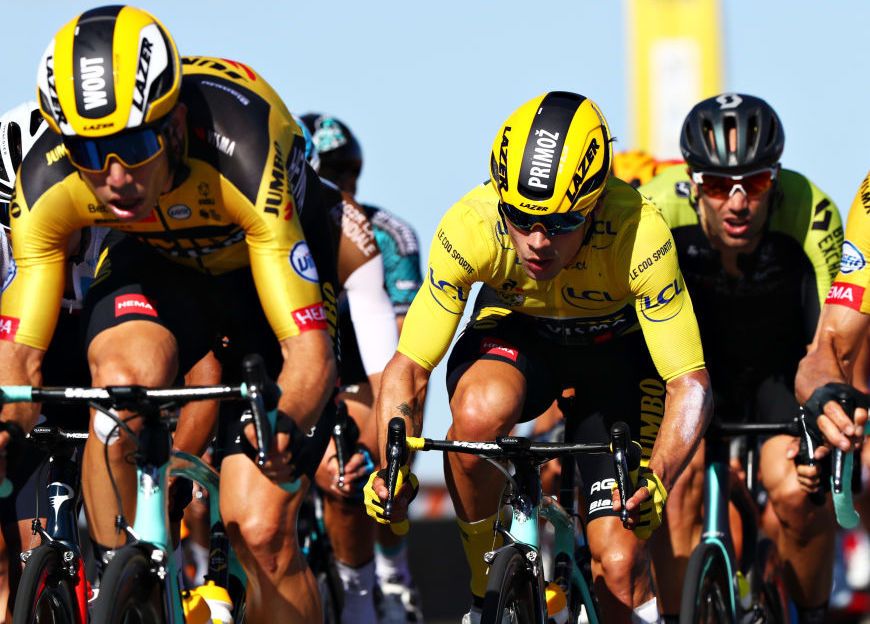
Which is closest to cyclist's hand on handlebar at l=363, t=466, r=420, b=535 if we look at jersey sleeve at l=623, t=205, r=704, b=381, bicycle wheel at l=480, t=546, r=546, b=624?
bicycle wheel at l=480, t=546, r=546, b=624

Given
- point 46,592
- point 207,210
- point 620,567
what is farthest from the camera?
point 620,567

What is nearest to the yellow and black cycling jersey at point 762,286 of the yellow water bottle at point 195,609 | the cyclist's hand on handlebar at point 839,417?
the cyclist's hand on handlebar at point 839,417

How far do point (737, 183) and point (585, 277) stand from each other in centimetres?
160

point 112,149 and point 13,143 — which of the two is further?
point 13,143

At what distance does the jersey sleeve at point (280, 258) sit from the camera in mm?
6977

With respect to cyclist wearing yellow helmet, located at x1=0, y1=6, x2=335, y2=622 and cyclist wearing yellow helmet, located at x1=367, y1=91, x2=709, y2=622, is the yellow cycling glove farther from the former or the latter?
cyclist wearing yellow helmet, located at x1=0, y1=6, x2=335, y2=622

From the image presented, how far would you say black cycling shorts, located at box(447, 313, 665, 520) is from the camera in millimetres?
7793

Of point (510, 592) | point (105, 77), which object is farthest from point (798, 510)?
point (105, 77)

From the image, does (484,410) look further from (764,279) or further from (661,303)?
(764,279)

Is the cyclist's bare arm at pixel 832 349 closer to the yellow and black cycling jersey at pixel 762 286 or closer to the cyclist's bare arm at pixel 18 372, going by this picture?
the yellow and black cycling jersey at pixel 762 286

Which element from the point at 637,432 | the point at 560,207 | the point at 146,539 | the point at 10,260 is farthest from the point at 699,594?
the point at 10,260

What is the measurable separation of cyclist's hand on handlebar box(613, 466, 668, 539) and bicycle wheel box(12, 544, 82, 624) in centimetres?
217

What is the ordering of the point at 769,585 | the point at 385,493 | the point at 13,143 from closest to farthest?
→ 1. the point at 385,493
2. the point at 13,143
3. the point at 769,585

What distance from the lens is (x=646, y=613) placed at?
7.78 m
